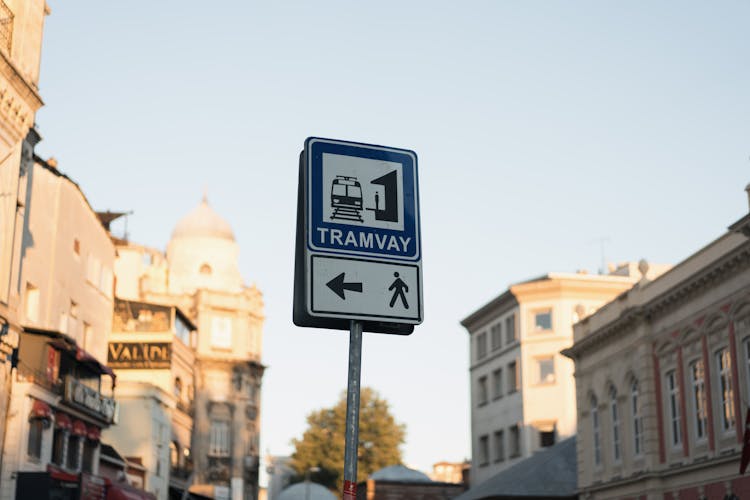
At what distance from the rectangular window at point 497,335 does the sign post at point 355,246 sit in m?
65.7

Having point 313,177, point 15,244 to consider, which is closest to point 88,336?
point 15,244

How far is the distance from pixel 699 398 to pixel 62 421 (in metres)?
21.6

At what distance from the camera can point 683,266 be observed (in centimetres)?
3834

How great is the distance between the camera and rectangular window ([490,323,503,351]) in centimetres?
7119

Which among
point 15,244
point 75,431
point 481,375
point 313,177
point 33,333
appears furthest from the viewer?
point 481,375

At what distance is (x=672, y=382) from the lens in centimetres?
3981

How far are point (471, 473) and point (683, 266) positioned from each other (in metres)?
39.8

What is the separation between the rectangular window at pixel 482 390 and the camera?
74000 millimetres

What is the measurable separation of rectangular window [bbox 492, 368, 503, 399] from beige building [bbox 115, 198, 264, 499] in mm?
19036

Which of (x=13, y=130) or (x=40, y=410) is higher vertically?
(x=13, y=130)

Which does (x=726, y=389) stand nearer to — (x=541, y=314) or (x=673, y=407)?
(x=673, y=407)

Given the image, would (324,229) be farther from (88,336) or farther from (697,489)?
(88,336)

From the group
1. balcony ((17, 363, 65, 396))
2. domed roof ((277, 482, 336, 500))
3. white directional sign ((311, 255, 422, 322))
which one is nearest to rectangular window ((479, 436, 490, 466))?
domed roof ((277, 482, 336, 500))

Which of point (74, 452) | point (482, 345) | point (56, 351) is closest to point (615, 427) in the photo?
point (74, 452)
